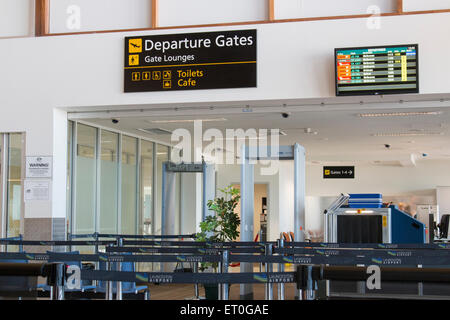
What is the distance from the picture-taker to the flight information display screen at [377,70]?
7750mm

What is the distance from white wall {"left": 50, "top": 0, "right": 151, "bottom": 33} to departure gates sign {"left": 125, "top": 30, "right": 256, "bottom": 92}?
0.57 meters

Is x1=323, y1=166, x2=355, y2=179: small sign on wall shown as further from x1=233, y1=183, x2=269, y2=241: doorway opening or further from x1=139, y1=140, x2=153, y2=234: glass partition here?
x1=139, y1=140, x2=153, y2=234: glass partition

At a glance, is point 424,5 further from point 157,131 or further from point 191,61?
point 157,131

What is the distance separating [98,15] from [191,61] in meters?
1.78

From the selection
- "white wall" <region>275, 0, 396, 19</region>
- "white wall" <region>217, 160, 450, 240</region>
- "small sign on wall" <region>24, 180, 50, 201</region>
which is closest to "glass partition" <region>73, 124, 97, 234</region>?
"small sign on wall" <region>24, 180, 50, 201</region>

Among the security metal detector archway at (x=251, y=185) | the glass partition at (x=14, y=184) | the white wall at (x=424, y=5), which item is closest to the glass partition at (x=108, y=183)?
the glass partition at (x=14, y=184)

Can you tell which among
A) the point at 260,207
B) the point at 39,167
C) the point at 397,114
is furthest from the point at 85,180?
the point at 260,207

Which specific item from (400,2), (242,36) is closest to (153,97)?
(242,36)

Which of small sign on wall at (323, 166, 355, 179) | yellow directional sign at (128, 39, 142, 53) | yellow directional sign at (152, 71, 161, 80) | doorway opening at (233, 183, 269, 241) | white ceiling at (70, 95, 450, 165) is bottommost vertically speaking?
doorway opening at (233, 183, 269, 241)

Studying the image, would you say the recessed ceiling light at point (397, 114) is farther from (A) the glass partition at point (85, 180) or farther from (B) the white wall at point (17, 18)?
(B) the white wall at point (17, 18)

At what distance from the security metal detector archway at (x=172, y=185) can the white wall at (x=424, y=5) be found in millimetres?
4927

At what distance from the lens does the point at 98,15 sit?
367 inches

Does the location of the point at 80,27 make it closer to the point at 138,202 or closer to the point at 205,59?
the point at 205,59

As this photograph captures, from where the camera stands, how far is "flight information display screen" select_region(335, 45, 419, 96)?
7.75m
